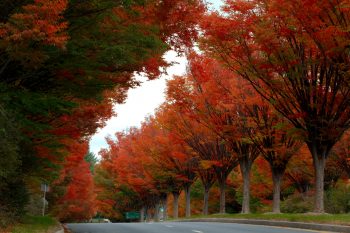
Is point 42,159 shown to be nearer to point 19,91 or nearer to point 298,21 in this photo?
point 19,91

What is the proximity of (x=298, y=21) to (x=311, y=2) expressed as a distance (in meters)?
0.98

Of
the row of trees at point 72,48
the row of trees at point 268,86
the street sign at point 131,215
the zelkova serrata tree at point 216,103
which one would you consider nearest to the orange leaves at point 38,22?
the row of trees at point 72,48

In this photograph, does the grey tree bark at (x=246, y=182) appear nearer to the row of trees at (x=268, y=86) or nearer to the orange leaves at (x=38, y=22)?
the row of trees at (x=268, y=86)

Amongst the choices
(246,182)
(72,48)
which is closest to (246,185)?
(246,182)

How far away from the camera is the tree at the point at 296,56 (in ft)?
52.9

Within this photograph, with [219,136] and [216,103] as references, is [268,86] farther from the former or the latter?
[219,136]

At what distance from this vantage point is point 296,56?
1841 cm

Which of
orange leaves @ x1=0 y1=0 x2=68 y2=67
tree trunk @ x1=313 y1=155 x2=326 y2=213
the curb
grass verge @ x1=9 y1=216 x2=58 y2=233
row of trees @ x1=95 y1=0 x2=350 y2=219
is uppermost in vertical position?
row of trees @ x1=95 y1=0 x2=350 y2=219

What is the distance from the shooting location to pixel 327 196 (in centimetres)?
3644

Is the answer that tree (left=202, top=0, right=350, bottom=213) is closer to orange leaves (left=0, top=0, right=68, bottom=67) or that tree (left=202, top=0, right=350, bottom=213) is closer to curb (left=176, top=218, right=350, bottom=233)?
curb (left=176, top=218, right=350, bottom=233)

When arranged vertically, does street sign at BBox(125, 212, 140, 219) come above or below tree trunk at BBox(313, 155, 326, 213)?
below

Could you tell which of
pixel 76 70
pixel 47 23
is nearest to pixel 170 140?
pixel 76 70

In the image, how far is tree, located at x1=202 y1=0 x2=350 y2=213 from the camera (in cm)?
1611

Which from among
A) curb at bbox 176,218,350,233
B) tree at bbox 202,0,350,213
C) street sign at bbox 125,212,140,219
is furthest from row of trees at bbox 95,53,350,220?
street sign at bbox 125,212,140,219
